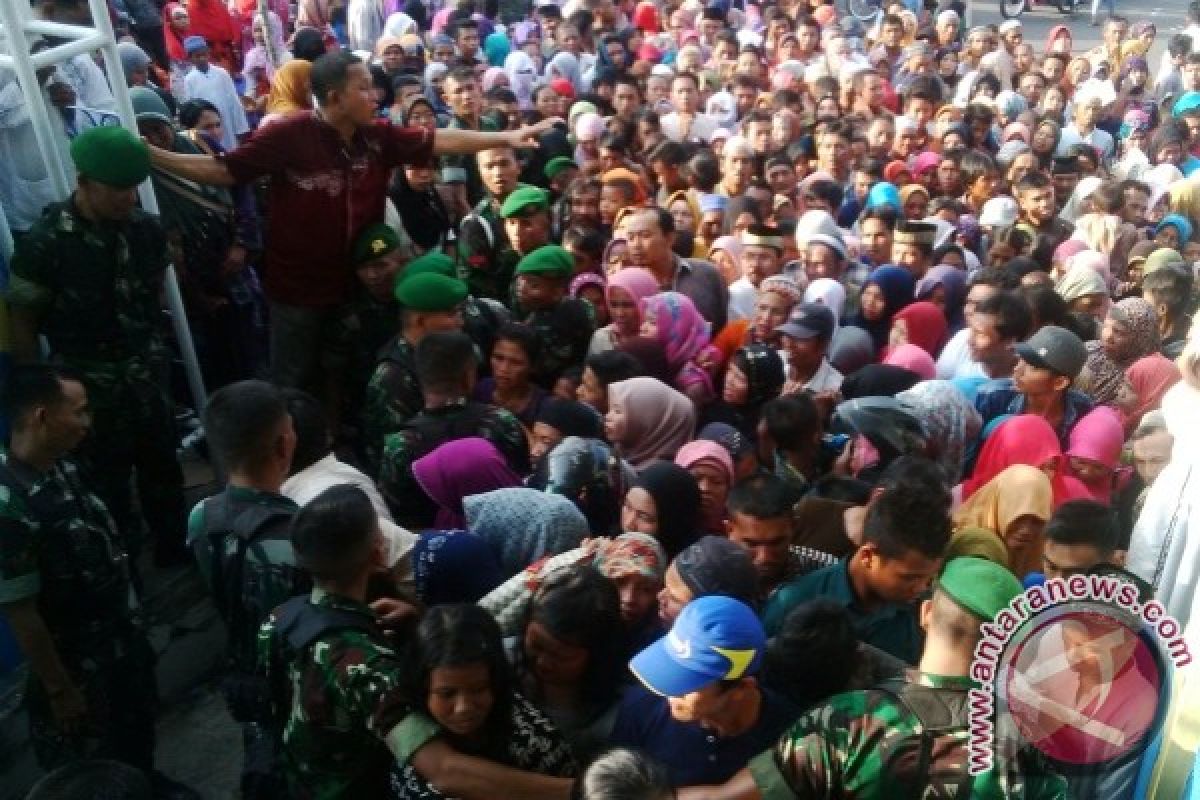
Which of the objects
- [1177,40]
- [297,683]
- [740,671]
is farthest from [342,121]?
[1177,40]

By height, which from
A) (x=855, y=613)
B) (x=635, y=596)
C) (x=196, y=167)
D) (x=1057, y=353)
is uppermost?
(x=196, y=167)

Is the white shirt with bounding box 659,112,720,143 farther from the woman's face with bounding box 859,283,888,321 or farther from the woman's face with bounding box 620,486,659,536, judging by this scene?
the woman's face with bounding box 620,486,659,536

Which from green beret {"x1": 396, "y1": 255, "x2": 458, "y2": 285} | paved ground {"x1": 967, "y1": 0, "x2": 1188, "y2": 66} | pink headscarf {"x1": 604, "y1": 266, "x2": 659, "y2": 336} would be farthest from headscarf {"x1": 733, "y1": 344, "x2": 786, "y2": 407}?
paved ground {"x1": 967, "y1": 0, "x2": 1188, "y2": 66}

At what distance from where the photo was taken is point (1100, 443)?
12.7ft

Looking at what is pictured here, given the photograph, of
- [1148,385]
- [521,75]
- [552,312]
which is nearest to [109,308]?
[552,312]

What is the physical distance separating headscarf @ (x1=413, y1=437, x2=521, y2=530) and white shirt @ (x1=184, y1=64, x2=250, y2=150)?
487 cm

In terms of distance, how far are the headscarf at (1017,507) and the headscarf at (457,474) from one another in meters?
1.40

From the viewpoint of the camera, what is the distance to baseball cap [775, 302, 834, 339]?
4297mm

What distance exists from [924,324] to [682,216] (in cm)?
165

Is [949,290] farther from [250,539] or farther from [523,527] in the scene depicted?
[250,539]

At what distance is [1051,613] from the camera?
2.24m

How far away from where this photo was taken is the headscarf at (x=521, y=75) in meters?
9.12

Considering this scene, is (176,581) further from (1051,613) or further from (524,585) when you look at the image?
(1051,613)

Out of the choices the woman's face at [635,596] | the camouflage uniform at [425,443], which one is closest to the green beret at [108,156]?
the camouflage uniform at [425,443]
